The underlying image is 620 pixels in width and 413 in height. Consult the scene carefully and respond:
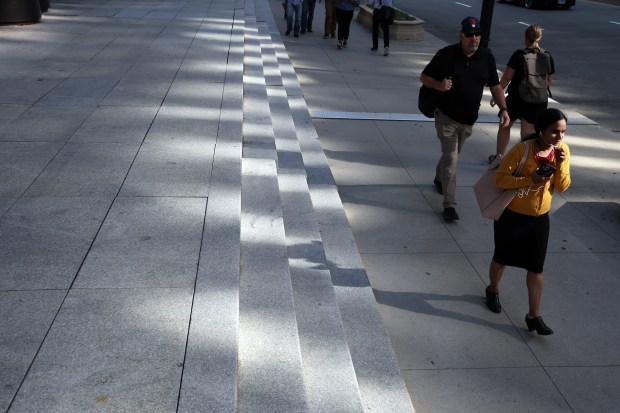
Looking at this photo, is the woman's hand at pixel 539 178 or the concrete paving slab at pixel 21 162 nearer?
the woman's hand at pixel 539 178

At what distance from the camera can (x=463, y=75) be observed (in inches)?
273

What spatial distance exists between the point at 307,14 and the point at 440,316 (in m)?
16.3

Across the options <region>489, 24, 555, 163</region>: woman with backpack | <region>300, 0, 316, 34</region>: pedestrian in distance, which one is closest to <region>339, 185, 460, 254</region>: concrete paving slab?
Result: <region>489, 24, 555, 163</region>: woman with backpack

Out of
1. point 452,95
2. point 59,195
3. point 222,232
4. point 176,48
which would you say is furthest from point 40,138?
point 176,48

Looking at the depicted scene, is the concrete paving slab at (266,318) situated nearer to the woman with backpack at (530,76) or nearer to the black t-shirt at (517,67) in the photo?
the woman with backpack at (530,76)

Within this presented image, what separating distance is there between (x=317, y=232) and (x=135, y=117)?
10.6 feet

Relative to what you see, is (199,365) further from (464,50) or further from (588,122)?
(588,122)

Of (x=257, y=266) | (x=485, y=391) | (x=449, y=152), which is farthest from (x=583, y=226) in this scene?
(x=257, y=266)

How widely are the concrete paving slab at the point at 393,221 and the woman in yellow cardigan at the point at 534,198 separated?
1499 mm

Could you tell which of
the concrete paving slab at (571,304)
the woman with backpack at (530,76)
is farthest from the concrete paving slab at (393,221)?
the woman with backpack at (530,76)

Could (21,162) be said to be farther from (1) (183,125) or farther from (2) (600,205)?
(2) (600,205)

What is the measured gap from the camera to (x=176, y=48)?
44.0ft

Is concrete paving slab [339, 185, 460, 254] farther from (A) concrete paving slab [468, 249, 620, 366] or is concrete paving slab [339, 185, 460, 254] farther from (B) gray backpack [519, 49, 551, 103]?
(B) gray backpack [519, 49, 551, 103]

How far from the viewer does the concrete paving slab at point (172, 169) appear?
5.99 metres
